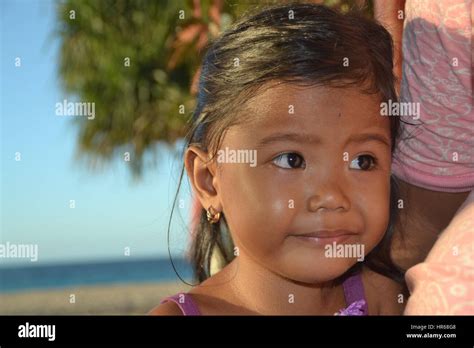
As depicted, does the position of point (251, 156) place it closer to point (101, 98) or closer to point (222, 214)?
point (222, 214)

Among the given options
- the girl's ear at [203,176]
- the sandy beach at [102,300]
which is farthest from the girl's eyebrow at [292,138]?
the sandy beach at [102,300]

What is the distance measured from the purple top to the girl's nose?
209mm

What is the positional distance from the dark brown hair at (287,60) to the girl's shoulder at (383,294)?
0.03 metres

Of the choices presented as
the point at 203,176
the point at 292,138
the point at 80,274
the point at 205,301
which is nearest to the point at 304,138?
the point at 292,138

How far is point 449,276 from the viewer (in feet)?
3.89

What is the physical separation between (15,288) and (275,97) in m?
11.0

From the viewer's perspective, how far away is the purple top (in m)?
1.41

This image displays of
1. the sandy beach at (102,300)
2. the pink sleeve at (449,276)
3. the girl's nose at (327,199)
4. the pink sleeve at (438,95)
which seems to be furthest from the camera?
the sandy beach at (102,300)

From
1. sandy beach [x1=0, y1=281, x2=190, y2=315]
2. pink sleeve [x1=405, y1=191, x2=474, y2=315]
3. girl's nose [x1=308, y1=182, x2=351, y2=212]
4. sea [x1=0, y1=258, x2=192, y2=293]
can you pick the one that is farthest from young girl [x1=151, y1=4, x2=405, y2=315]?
sea [x1=0, y1=258, x2=192, y2=293]

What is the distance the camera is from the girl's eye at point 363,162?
4.59ft

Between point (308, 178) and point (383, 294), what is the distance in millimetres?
338

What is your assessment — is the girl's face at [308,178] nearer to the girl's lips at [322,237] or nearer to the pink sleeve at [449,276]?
the girl's lips at [322,237]

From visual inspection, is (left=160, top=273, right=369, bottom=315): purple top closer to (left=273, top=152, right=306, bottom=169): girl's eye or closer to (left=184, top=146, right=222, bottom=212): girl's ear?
(left=184, top=146, right=222, bottom=212): girl's ear

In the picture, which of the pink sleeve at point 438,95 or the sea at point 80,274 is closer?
the pink sleeve at point 438,95
